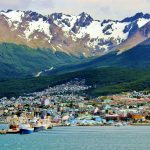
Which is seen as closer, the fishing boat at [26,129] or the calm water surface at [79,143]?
the calm water surface at [79,143]

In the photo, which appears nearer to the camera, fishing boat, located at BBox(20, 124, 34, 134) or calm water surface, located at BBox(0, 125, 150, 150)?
calm water surface, located at BBox(0, 125, 150, 150)

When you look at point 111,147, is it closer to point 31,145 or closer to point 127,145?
point 127,145

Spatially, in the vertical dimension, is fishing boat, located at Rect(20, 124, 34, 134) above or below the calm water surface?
above

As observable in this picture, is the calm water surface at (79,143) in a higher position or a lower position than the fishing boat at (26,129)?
lower

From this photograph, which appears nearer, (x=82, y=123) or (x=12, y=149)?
(x=12, y=149)

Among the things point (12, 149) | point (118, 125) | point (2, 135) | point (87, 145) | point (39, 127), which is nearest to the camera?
point (12, 149)

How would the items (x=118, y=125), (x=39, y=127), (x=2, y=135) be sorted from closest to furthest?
(x=2, y=135) → (x=39, y=127) → (x=118, y=125)

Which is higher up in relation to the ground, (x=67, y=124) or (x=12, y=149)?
(x=67, y=124)

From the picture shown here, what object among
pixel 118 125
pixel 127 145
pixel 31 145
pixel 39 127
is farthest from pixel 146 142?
pixel 118 125

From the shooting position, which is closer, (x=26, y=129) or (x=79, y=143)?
(x=79, y=143)

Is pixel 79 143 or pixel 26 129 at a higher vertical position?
pixel 26 129
